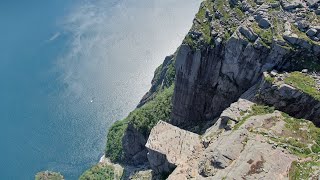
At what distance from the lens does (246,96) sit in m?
43.5

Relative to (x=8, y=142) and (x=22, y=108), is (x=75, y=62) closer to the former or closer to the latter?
(x=22, y=108)

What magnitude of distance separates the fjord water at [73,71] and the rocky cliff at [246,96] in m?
47.9

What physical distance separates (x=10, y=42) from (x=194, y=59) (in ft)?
313

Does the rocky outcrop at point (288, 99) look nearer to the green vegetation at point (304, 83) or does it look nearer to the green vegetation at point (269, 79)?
the green vegetation at point (269, 79)

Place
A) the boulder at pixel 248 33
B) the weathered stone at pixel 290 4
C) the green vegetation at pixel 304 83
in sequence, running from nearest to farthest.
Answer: the green vegetation at pixel 304 83
the boulder at pixel 248 33
the weathered stone at pixel 290 4

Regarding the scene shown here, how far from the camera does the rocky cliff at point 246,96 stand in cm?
3419

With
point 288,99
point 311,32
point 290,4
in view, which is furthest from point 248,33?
point 288,99

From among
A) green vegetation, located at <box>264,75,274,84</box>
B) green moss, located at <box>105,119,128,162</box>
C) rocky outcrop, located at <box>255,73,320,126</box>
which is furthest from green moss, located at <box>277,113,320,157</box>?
green moss, located at <box>105,119,128,162</box>

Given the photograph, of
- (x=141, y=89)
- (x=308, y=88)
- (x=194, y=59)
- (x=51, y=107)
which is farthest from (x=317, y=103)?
(x=51, y=107)

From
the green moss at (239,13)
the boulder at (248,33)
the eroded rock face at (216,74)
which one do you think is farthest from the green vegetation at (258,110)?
the green moss at (239,13)

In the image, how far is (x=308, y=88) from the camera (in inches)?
1539

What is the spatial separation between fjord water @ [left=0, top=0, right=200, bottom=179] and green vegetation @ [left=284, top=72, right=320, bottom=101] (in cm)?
6342

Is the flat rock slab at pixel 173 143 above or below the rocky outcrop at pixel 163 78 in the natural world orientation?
below

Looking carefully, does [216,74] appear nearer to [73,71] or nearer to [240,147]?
[240,147]
